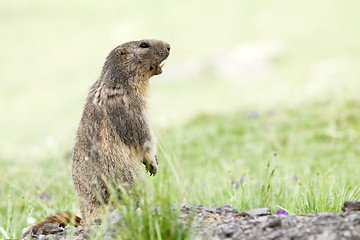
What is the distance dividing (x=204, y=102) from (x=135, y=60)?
29.1 feet

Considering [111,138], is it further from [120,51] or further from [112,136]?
[120,51]

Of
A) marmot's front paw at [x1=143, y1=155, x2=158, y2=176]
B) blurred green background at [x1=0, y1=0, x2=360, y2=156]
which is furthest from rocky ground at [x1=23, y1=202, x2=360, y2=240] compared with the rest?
blurred green background at [x1=0, y1=0, x2=360, y2=156]

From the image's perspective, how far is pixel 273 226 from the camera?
271cm

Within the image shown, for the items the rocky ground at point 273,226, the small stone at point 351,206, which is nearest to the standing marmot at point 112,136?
the rocky ground at point 273,226

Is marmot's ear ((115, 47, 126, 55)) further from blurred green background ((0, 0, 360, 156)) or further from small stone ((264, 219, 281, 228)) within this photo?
blurred green background ((0, 0, 360, 156))

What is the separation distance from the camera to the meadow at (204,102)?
4199 millimetres

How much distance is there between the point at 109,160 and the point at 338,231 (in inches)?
65.8

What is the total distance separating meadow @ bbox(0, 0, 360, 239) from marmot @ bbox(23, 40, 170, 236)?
18cm

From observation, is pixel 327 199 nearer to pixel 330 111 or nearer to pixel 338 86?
pixel 330 111

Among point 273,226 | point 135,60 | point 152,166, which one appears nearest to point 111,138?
point 152,166

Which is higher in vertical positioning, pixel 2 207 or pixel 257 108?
pixel 257 108

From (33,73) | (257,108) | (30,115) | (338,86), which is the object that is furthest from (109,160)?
(33,73)

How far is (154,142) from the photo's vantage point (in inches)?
148

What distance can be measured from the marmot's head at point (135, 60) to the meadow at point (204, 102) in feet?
1.66
